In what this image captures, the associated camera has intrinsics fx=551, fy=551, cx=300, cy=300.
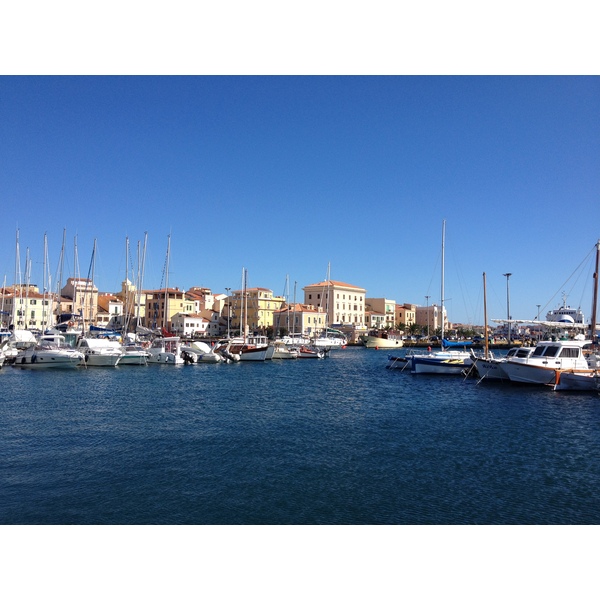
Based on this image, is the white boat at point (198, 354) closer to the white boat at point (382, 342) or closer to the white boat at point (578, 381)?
the white boat at point (578, 381)

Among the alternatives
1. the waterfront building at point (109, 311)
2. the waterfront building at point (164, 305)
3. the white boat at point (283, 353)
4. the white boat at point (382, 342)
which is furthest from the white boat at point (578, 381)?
the waterfront building at point (164, 305)

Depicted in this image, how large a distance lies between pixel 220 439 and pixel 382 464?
310cm

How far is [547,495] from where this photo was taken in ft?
22.1

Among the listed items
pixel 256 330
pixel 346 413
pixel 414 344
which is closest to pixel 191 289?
pixel 256 330

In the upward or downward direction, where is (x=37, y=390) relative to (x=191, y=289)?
downward

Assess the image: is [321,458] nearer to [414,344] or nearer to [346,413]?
[346,413]

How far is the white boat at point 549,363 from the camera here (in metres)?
17.2

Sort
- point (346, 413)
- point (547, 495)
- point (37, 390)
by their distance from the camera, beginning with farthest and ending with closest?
point (37, 390)
point (346, 413)
point (547, 495)

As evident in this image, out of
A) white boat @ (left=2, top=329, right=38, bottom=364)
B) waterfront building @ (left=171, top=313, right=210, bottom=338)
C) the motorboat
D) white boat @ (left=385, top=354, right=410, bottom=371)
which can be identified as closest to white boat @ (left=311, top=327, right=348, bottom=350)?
the motorboat

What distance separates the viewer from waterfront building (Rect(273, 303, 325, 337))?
196 ft

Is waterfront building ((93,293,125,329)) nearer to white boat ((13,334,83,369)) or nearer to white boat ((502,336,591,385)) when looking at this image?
white boat ((13,334,83,369))

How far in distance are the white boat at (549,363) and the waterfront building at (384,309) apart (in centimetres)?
5528

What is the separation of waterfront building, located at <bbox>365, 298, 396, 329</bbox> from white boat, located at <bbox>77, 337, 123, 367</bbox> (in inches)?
Result: 2058

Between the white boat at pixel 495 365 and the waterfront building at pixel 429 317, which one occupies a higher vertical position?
the waterfront building at pixel 429 317
